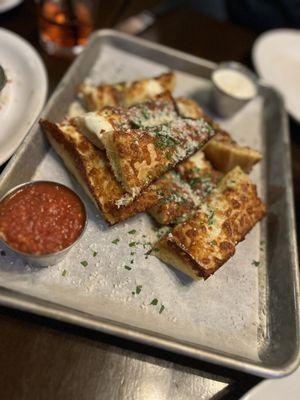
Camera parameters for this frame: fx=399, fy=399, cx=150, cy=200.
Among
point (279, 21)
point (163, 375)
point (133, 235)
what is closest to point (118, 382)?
point (163, 375)

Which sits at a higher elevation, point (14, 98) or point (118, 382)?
point (14, 98)

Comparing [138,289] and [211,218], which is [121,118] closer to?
[211,218]

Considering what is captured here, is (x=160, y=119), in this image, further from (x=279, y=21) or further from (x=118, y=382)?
(x=279, y=21)

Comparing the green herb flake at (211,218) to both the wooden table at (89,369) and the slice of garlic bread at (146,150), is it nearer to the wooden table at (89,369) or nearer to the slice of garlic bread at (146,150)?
the slice of garlic bread at (146,150)

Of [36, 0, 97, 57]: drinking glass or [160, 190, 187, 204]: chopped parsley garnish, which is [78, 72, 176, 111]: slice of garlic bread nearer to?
[36, 0, 97, 57]: drinking glass

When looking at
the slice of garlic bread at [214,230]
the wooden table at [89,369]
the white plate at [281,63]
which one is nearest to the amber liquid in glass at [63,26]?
the white plate at [281,63]
